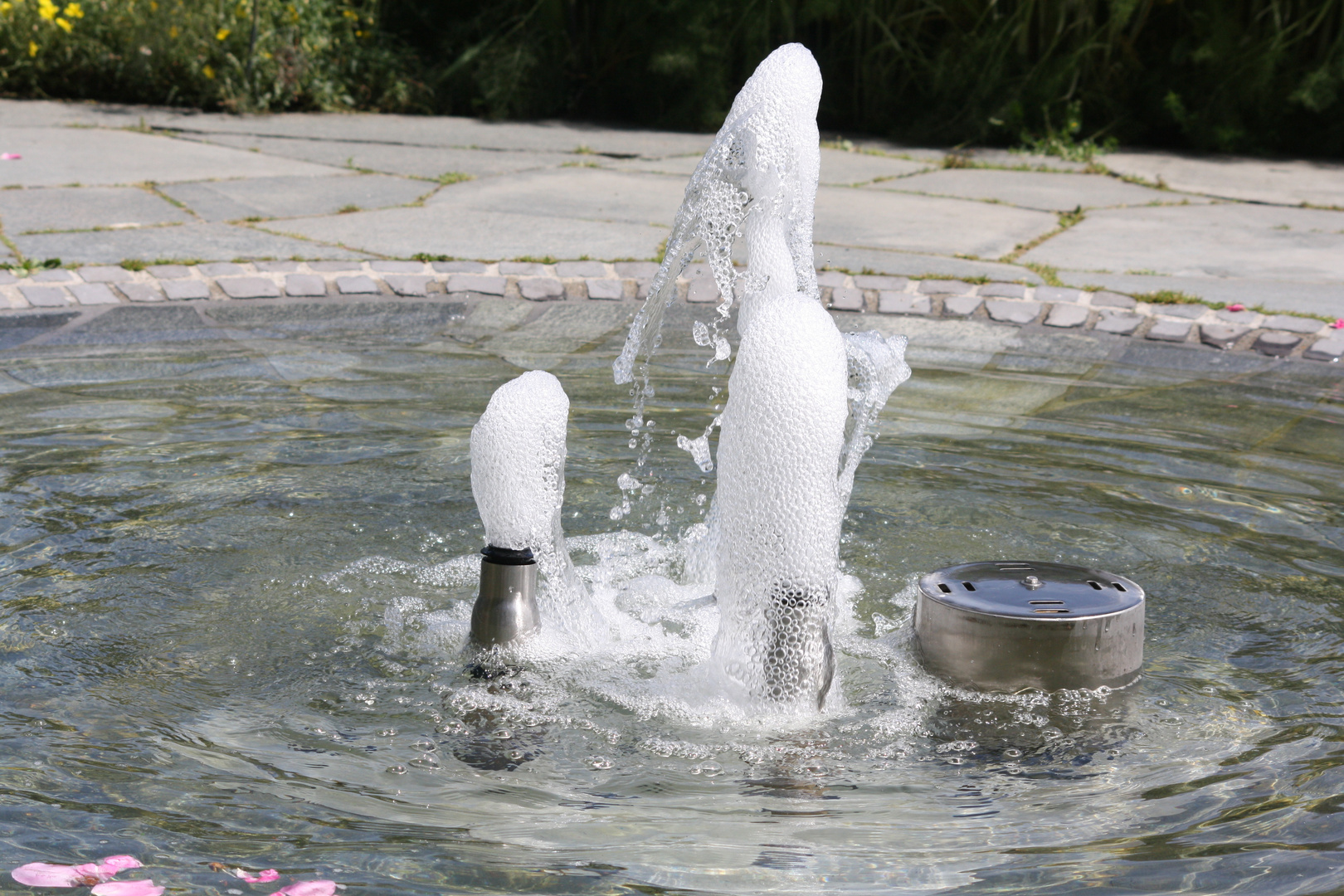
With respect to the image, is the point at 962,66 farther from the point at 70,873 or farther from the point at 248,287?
the point at 70,873

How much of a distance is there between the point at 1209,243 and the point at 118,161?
4986 millimetres

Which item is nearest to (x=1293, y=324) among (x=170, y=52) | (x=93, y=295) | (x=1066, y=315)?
(x=1066, y=315)

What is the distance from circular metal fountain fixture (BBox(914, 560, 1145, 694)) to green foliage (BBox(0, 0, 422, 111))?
23.7ft

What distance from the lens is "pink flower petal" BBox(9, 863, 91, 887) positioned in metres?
1.54

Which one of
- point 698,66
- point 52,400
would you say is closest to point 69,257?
point 52,400

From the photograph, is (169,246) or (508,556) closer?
(508,556)

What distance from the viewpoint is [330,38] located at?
9070 millimetres

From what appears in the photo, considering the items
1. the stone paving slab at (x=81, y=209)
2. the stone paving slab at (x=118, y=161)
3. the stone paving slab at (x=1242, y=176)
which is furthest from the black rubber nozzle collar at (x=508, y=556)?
the stone paving slab at (x=1242, y=176)

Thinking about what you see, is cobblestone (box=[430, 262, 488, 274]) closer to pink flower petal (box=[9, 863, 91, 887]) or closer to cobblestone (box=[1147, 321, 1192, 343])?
cobblestone (box=[1147, 321, 1192, 343])

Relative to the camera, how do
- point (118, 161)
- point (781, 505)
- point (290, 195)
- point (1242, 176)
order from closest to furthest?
point (781, 505) → point (290, 195) → point (118, 161) → point (1242, 176)

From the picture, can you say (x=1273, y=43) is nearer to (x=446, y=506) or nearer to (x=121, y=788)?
(x=446, y=506)

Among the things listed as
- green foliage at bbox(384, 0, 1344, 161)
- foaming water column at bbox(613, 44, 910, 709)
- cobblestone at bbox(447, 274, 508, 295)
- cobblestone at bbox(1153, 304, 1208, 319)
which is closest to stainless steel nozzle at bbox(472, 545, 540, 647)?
foaming water column at bbox(613, 44, 910, 709)

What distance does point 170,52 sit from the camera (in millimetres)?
8492

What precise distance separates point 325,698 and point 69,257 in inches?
128
